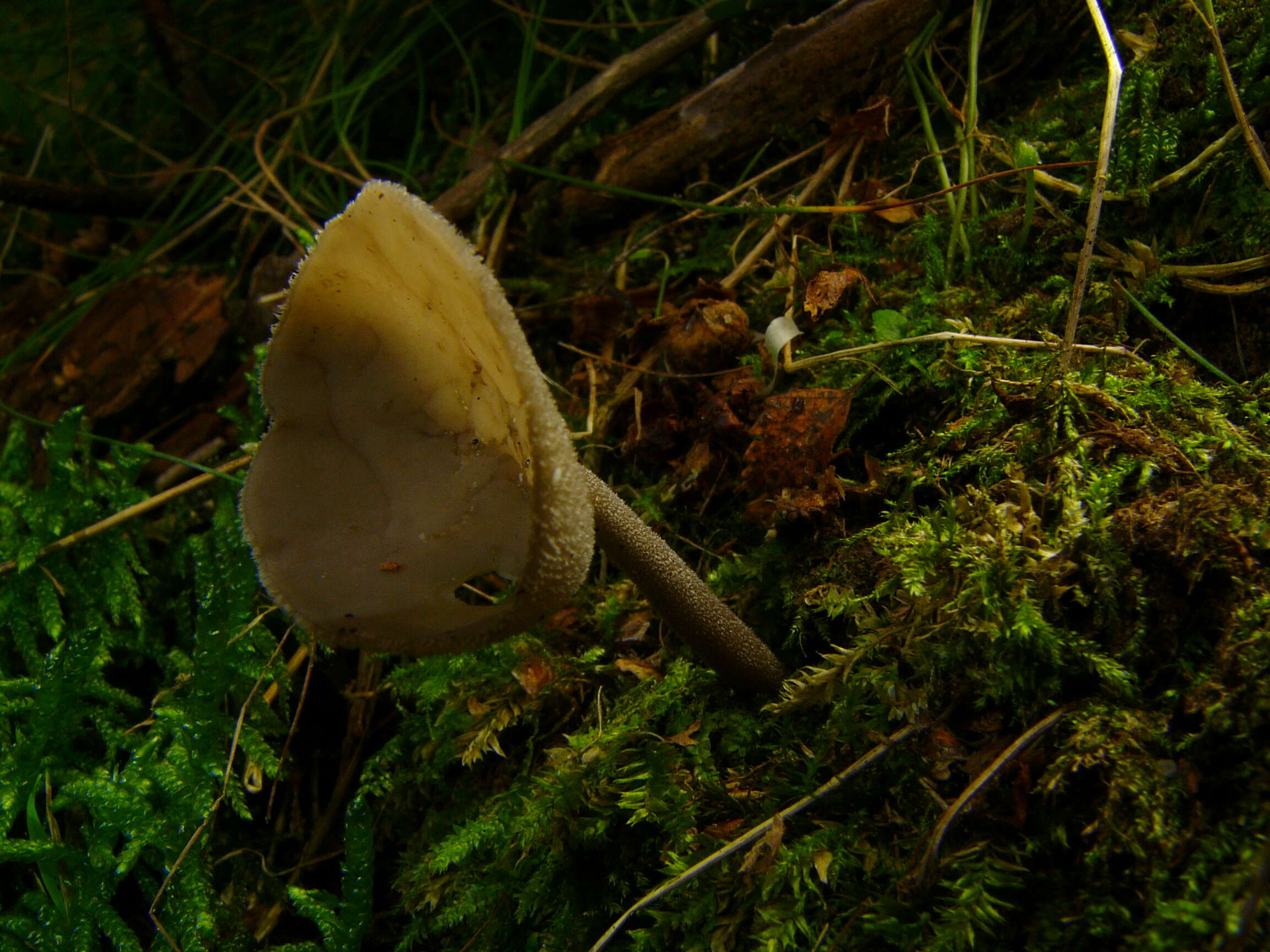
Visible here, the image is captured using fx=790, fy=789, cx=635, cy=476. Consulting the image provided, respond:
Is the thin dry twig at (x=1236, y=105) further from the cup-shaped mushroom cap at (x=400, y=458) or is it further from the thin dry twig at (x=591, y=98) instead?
the cup-shaped mushroom cap at (x=400, y=458)

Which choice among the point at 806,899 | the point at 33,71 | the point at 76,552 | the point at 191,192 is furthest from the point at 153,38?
the point at 806,899

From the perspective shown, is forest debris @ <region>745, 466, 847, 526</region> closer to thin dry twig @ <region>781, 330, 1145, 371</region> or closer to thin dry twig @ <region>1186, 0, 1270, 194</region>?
thin dry twig @ <region>781, 330, 1145, 371</region>

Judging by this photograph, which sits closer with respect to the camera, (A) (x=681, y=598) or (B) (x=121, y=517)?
(A) (x=681, y=598)

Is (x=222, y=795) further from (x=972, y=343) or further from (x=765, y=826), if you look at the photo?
(x=972, y=343)

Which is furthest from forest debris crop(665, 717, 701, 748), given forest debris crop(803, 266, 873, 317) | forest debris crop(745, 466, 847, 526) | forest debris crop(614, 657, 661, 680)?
forest debris crop(803, 266, 873, 317)

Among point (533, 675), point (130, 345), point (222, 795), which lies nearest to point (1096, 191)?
point (533, 675)

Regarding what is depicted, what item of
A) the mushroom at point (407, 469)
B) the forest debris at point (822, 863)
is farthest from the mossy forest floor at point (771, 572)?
the mushroom at point (407, 469)

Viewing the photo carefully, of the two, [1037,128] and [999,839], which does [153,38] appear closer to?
[1037,128]
